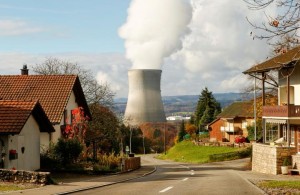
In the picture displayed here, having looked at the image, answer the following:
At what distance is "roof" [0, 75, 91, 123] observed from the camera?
39.2 metres

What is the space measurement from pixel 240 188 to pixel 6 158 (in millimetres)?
13297

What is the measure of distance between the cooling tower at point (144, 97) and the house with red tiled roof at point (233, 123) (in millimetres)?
12119

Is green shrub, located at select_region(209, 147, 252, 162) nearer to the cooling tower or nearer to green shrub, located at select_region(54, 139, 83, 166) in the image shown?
the cooling tower

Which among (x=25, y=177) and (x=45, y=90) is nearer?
(x=25, y=177)

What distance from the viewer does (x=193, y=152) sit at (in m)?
77.2

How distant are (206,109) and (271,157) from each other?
259ft

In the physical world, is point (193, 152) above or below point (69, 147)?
below

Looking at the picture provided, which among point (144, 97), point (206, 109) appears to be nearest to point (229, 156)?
point (144, 97)

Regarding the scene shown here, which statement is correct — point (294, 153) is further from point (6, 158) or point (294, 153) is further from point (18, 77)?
point (18, 77)

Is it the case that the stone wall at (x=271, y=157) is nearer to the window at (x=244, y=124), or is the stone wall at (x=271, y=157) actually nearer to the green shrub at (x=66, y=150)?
the green shrub at (x=66, y=150)

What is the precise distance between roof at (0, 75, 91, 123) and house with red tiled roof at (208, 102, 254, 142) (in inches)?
1831

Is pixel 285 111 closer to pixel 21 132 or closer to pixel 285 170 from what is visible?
pixel 285 170

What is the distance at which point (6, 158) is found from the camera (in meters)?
28.3

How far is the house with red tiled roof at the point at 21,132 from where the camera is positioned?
2820 cm
